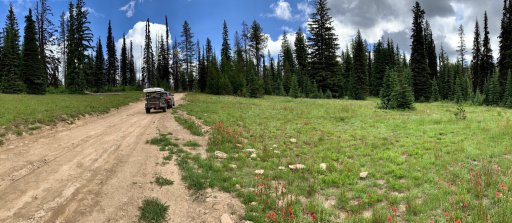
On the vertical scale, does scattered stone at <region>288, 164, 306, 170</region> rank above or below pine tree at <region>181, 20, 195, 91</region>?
below

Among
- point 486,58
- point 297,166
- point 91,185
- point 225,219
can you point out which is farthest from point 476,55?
point 91,185

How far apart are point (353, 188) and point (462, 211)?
2.56 meters

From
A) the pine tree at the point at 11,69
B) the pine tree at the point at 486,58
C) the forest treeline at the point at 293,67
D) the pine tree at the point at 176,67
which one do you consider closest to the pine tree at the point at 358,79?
the forest treeline at the point at 293,67

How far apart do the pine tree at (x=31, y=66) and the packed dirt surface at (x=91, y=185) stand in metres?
39.5

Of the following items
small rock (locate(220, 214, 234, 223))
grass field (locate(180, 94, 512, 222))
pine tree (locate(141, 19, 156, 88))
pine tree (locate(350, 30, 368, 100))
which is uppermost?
pine tree (locate(141, 19, 156, 88))

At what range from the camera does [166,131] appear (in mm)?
17047

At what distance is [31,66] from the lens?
157 feet

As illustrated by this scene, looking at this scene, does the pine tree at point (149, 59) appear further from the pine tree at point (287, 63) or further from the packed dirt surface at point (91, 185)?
the packed dirt surface at point (91, 185)

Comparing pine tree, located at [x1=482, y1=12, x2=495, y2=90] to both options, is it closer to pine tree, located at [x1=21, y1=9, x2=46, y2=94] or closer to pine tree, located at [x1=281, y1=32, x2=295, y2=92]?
pine tree, located at [x1=281, y1=32, x2=295, y2=92]

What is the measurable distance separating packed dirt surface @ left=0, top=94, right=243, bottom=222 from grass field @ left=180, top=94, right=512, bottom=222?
116 cm

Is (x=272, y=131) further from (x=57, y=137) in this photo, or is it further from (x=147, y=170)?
(x=57, y=137)

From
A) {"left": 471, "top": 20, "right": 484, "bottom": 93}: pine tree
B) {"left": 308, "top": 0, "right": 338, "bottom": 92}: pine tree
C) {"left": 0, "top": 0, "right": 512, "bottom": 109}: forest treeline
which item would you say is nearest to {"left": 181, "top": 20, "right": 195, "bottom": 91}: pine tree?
{"left": 0, "top": 0, "right": 512, "bottom": 109}: forest treeline

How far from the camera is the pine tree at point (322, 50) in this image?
61.0m

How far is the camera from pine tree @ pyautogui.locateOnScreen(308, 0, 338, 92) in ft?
200
